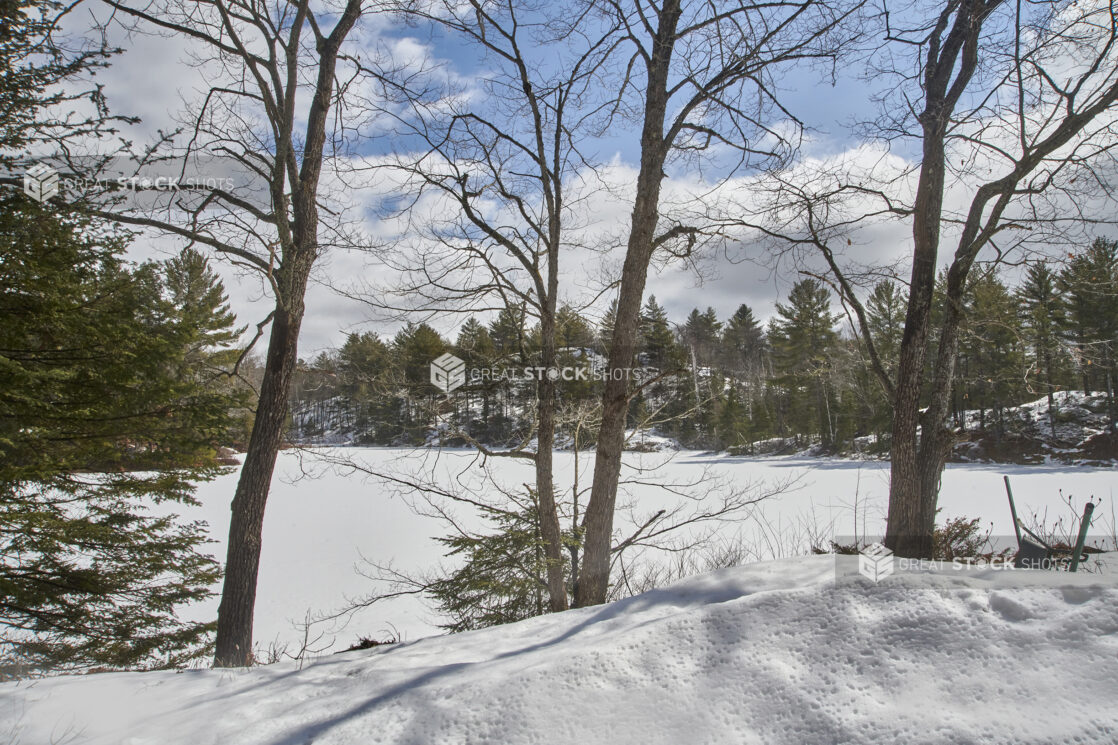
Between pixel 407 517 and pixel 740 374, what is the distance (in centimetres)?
2970

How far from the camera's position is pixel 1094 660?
1.41m

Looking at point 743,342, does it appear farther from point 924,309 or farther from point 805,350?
point 924,309

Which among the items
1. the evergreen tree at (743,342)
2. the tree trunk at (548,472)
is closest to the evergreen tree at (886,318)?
the evergreen tree at (743,342)

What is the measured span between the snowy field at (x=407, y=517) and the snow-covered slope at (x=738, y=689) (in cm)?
380

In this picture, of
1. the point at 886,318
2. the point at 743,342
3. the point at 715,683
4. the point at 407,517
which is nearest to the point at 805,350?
the point at 886,318

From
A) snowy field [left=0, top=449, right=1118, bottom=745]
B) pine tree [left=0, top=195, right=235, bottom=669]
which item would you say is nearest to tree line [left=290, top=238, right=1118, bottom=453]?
pine tree [left=0, top=195, right=235, bottom=669]

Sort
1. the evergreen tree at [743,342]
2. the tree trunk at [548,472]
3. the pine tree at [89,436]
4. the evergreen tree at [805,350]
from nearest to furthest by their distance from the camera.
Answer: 1. the pine tree at [89,436]
2. the tree trunk at [548,472]
3. the evergreen tree at [805,350]
4. the evergreen tree at [743,342]

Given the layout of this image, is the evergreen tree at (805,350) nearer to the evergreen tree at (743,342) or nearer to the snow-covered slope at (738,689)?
the evergreen tree at (743,342)

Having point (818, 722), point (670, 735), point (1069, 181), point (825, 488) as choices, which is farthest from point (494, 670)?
point (825, 488)

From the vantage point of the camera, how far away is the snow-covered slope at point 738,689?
1.40 m

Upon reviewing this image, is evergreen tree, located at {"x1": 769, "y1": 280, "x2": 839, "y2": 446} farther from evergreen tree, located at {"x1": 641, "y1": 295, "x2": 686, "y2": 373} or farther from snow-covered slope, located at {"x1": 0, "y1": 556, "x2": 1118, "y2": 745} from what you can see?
snow-covered slope, located at {"x1": 0, "y1": 556, "x2": 1118, "y2": 745}

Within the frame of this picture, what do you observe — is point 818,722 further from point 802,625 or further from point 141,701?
point 141,701

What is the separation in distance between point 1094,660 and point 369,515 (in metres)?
18.4

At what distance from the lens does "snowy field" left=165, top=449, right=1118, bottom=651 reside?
8836 millimetres
